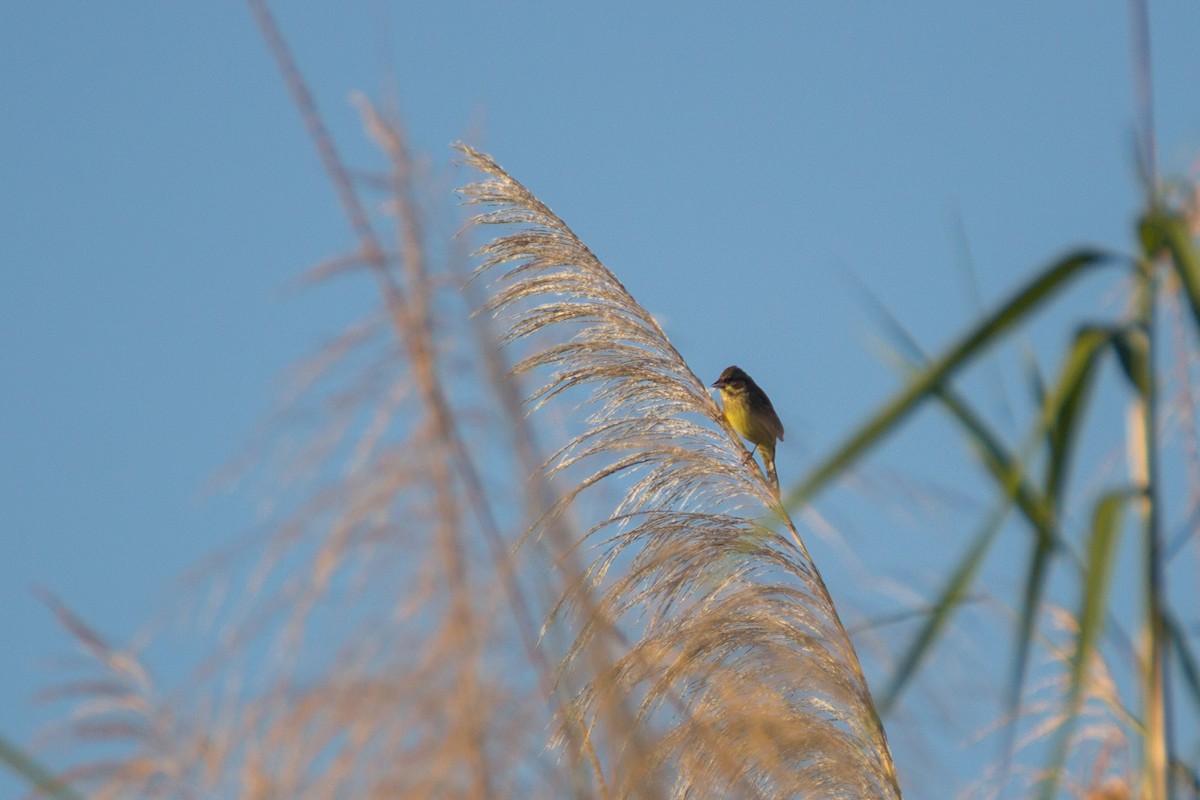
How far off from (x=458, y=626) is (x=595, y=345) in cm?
98

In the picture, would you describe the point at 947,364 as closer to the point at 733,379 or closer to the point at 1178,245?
the point at 1178,245

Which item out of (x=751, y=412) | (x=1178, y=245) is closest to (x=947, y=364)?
(x=1178, y=245)

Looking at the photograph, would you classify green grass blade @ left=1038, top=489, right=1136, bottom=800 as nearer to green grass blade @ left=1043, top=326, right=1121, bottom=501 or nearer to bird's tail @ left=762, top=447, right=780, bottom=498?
green grass blade @ left=1043, top=326, right=1121, bottom=501

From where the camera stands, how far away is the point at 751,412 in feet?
18.4

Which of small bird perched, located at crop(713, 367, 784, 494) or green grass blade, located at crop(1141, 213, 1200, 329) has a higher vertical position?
small bird perched, located at crop(713, 367, 784, 494)

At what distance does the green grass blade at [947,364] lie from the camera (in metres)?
1.40

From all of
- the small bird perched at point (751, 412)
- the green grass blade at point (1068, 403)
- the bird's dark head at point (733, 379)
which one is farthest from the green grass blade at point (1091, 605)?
the bird's dark head at point (733, 379)

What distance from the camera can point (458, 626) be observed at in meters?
2.13

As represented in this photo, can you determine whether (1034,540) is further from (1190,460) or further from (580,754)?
(580,754)

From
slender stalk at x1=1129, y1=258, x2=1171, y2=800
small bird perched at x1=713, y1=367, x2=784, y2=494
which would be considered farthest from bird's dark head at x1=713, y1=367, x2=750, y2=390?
slender stalk at x1=1129, y1=258, x2=1171, y2=800

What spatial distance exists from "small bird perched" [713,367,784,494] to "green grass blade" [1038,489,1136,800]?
3.91 meters

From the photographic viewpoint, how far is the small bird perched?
5551mm

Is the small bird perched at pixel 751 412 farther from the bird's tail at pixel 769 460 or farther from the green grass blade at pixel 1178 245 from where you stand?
the green grass blade at pixel 1178 245

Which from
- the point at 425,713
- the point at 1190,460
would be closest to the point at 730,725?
the point at 425,713
